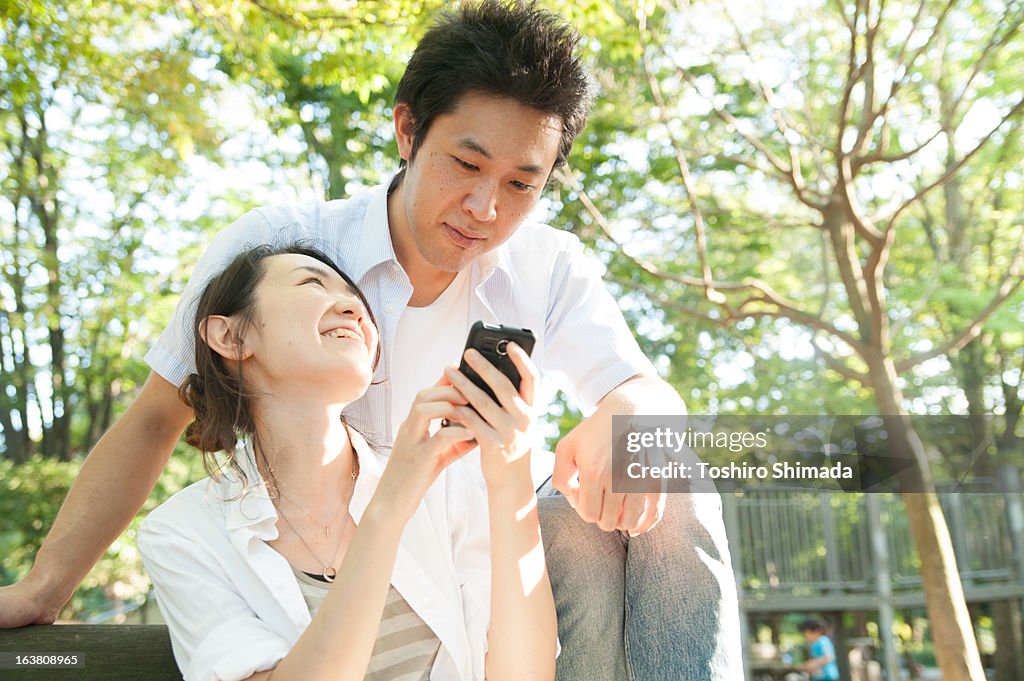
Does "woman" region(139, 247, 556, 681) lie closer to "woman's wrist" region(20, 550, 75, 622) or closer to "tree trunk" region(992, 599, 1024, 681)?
"woman's wrist" region(20, 550, 75, 622)

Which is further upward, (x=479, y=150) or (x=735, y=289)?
(x=735, y=289)

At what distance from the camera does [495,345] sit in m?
1.24

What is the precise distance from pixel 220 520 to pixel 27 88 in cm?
440

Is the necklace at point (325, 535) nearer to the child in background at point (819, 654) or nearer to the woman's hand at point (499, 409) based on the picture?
the woman's hand at point (499, 409)

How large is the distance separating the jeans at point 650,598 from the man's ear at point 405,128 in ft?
3.24

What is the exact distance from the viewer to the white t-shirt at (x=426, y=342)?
2.03 meters

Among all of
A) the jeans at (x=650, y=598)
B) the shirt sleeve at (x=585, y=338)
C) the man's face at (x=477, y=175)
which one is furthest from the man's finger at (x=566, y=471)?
the man's face at (x=477, y=175)

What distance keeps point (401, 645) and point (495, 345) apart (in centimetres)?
55

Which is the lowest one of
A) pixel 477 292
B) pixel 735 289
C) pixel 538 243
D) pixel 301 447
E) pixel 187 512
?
pixel 187 512

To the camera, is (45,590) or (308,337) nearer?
(308,337)

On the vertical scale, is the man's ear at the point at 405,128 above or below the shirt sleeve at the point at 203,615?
above

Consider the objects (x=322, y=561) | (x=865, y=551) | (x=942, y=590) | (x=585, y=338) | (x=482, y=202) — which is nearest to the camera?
(x=322, y=561)

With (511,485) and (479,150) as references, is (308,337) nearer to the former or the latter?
(511,485)

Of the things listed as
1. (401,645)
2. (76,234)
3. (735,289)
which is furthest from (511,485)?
(76,234)
